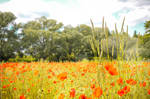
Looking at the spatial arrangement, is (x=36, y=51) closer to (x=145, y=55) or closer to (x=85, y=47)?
(x=85, y=47)

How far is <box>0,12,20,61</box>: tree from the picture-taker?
14.9 metres

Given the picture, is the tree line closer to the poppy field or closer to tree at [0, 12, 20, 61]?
tree at [0, 12, 20, 61]

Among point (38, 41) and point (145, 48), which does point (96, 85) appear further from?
point (38, 41)

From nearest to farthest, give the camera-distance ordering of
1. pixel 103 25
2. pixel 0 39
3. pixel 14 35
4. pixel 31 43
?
pixel 103 25 < pixel 0 39 < pixel 14 35 < pixel 31 43

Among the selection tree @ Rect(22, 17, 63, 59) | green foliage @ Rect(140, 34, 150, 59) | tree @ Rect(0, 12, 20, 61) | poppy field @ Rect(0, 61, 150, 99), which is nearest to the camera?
poppy field @ Rect(0, 61, 150, 99)

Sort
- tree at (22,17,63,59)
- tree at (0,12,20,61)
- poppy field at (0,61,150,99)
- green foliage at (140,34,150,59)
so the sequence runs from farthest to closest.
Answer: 1. tree at (22,17,63,59)
2. tree at (0,12,20,61)
3. green foliage at (140,34,150,59)
4. poppy field at (0,61,150,99)

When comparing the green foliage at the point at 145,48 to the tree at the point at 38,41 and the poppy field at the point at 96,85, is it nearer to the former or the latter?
the poppy field at the point at 96,85

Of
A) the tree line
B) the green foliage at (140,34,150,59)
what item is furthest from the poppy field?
the tree line

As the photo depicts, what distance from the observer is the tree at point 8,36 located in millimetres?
14880

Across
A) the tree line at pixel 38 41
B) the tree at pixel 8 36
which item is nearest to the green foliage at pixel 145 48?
the tree line at pixel 38 41

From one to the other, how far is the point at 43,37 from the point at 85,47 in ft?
22.5

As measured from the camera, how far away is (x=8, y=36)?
646 inches

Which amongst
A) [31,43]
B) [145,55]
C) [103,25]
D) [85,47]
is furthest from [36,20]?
[103,25]

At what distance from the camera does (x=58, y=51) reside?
58.3 ft
